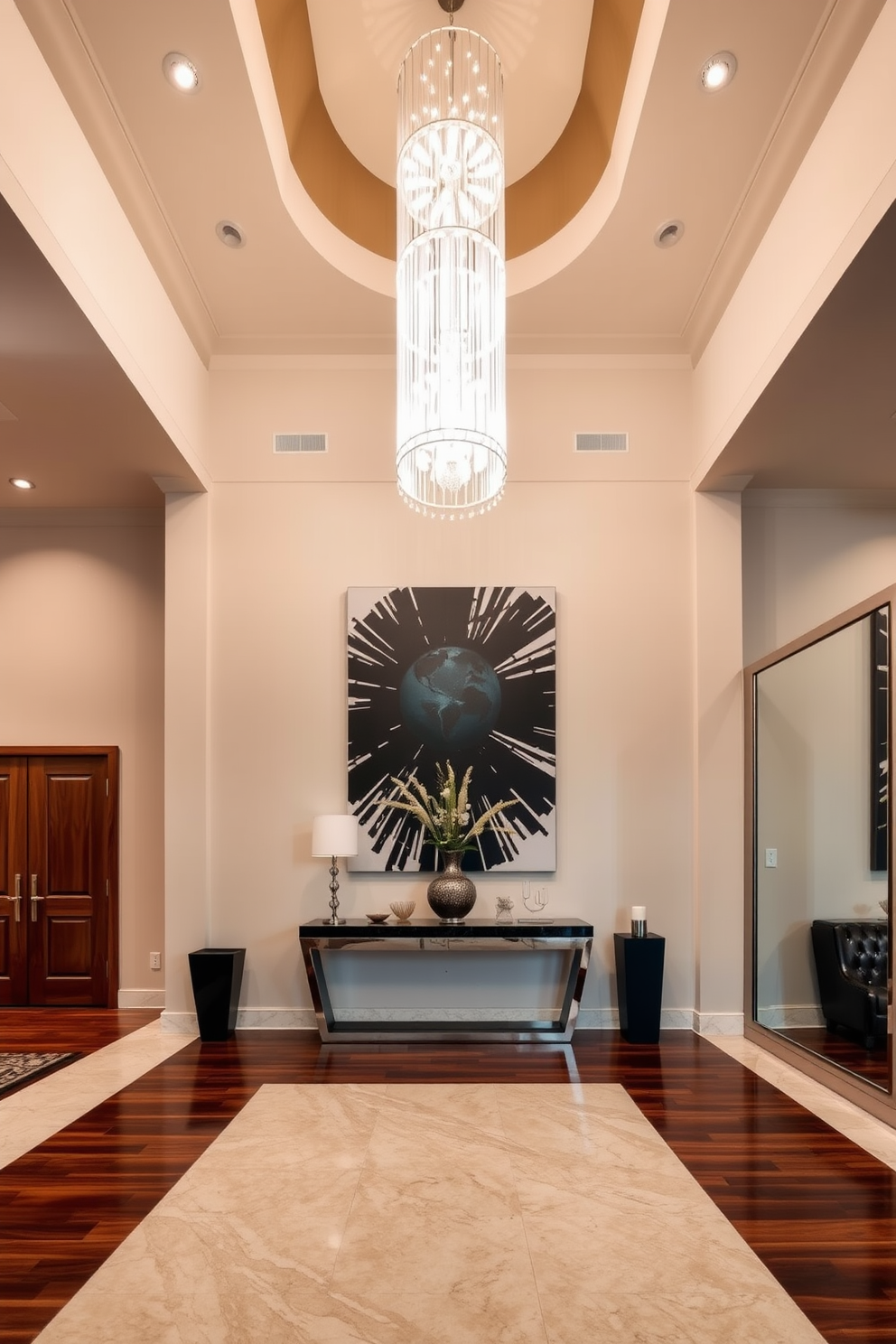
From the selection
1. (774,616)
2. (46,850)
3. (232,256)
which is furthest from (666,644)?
(46,850)

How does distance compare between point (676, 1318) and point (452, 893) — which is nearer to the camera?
point (676, 1318)

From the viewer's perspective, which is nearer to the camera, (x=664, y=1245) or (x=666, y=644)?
Answer: (x=664, y=1245)

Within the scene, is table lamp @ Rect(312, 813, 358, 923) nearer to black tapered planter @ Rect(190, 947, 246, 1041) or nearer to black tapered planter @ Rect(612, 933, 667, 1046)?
black tapered planter @ Rect(190, 947, 246, 1041)

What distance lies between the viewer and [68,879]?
7.37 m

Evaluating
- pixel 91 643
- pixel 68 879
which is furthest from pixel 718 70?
pixel 68 879

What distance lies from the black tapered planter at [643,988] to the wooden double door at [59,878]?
3842 mm

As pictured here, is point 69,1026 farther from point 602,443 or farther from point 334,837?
point 602,443

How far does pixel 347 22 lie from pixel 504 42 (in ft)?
2.93

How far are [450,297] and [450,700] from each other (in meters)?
2.91

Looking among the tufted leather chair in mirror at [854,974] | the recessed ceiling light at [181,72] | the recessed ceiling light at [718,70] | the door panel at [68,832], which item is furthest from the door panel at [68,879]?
A: the recessed ceiling light at [718,70]

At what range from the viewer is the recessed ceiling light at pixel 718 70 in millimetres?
4438

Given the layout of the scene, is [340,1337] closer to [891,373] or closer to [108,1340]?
[108,1340]

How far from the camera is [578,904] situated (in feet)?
21.7

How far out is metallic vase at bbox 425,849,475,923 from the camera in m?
6.27
